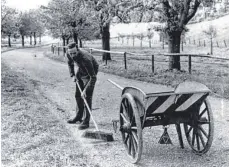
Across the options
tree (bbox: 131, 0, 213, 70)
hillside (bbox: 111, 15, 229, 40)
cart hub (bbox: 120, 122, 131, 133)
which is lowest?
cart hub (bbox: 120, 122, 131, 133)

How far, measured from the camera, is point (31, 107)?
9094mm

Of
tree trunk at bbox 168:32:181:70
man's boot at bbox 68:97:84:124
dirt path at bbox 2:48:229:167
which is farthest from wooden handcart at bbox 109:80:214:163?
tree trunk at bbox 168:32:181:70

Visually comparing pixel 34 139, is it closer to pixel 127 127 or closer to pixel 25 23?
pixel 127 127

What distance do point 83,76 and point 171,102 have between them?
273 cm

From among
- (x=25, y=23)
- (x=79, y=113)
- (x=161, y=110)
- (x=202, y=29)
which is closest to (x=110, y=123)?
(x=79, y=113)

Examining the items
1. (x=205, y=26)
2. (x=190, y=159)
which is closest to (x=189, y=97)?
(x=190, y=159)

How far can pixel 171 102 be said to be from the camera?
201 inches

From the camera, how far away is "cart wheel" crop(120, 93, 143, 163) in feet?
16.0

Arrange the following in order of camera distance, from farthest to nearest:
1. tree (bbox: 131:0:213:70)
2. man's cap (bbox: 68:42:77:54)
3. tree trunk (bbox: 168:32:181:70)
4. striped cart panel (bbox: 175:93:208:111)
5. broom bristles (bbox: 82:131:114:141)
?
tree trunk (bbox: 168:32:181:70) < tree (bbox: 131:0:213:70) < man's cap (bbox: 68:42:77:54) < broom bristles (bbox: 82:131:114:141) < striped cart panel (bbox: 175:93:208:111)

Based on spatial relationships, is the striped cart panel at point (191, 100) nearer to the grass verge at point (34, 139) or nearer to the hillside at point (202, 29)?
the grass verge at point (34, 139)

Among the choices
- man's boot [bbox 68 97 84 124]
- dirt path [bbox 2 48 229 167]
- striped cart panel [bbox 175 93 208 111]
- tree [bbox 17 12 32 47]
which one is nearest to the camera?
striped cart panel [bbox 175 93 208 111]

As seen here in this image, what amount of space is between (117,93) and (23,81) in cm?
498

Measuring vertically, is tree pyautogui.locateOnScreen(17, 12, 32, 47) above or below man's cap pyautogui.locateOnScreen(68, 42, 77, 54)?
above

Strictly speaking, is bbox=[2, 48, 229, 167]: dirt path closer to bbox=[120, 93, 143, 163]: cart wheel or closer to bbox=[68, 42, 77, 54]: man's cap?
bbox=[120, 93, 143, 163]: cart wheel
